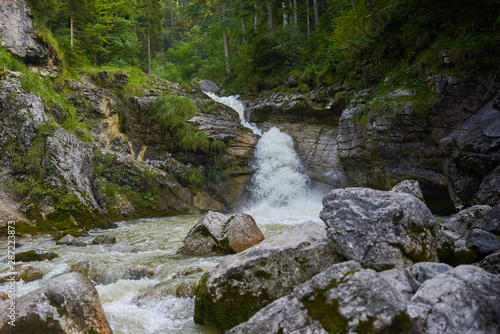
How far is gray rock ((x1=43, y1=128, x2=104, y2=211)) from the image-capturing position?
34.7ft

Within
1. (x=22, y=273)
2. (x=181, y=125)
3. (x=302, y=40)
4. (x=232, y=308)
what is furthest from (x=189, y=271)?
(x=302, y=40)

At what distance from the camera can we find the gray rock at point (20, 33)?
1338 cm

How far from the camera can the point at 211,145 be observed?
15.6 meters

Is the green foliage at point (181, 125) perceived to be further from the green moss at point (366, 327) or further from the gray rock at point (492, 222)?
the green moss at point (366, 327)

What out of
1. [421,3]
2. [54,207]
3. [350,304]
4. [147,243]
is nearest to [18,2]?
[54,207]

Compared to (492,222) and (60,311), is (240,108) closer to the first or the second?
(492,222)

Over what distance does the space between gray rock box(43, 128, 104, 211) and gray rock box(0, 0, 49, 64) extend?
5.59 metres

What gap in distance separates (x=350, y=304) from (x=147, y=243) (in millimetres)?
6953

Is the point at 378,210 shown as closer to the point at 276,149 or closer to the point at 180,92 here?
the point at 276,149

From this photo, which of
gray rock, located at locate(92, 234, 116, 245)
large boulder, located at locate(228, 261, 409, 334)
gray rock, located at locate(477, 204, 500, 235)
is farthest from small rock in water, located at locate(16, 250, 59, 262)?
gray rock, located at locate(477, 204, 500, 235)

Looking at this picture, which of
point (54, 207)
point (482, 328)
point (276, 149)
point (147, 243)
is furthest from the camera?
point (276, 149)

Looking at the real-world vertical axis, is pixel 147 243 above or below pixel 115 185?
below

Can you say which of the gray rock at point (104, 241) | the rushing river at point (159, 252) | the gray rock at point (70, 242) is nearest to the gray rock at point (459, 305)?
the rushing river at point (159, 252)

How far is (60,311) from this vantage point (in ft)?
10.2
